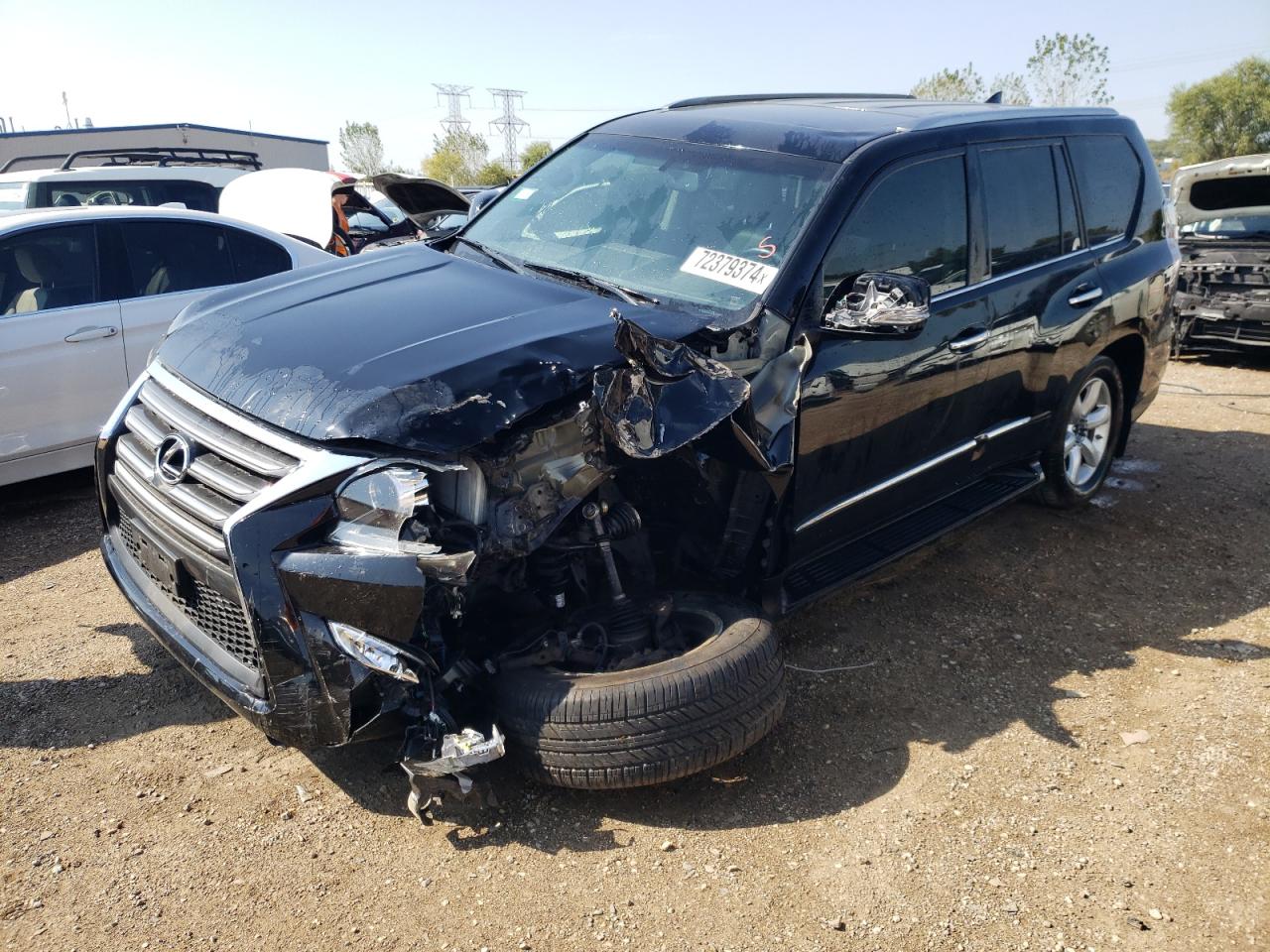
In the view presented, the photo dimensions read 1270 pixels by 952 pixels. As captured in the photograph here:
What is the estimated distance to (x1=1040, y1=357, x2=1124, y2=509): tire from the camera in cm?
487

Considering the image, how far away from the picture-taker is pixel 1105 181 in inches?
191

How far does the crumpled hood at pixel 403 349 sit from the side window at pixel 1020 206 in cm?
175

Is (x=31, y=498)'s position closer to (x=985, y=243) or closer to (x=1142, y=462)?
(x=985, y=243)

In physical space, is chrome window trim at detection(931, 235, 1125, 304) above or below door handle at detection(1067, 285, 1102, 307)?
above

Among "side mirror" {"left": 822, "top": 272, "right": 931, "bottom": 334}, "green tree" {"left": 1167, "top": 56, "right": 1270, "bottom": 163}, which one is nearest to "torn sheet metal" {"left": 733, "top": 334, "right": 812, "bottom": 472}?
"side mirror" {"left": 822, "top": 272, "right": 931, "bottom": 334}

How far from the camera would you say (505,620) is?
306 cm

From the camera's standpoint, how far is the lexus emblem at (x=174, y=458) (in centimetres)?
279

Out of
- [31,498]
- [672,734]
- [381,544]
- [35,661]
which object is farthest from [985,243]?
[31,498]

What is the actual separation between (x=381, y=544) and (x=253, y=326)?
3.46 ft

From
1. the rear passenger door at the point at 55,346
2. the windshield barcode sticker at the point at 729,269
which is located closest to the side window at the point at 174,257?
the rear passenger door at the point at 55,346

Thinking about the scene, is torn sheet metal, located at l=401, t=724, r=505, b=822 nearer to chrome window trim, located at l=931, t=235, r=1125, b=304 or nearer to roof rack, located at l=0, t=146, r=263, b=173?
chrome window trim, located at l=931, t=235, r=1125, b=304

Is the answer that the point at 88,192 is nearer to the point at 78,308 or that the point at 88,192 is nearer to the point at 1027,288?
the point at 78,308

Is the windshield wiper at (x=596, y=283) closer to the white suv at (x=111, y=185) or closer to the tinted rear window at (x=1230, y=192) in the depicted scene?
the white suv at (x=111, y=185)

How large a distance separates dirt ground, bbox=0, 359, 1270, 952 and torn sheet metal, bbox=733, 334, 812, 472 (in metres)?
1.03
